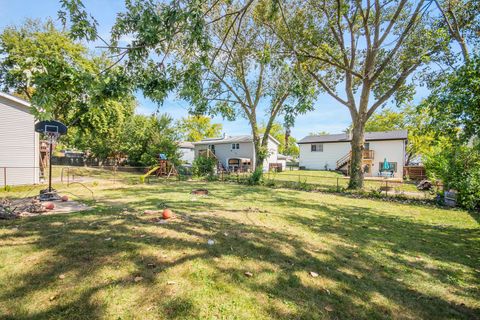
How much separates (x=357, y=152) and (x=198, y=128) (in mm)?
39733

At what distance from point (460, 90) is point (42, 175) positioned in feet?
71.4

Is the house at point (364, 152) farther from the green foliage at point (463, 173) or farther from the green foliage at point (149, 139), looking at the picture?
the green foliage at point (149, 139)

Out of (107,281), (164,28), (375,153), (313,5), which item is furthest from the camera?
(375,153)

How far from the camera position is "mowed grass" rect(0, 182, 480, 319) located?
106 inches

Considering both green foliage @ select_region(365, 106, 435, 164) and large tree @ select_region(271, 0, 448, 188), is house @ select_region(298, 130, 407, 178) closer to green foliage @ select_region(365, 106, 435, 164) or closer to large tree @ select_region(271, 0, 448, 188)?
green foliage @ select_region(365, 106, 435, 164)

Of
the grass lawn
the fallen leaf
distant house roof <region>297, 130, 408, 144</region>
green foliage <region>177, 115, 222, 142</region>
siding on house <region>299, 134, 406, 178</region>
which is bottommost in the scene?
the fallen leaf

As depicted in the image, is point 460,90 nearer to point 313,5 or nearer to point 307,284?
point 307,284

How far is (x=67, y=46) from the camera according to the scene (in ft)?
61.5

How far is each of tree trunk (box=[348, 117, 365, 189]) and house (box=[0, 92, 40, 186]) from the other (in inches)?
737

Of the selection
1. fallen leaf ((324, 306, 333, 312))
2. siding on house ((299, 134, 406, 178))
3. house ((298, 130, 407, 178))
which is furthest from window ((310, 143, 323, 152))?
fallen leaf ((324, 306, 333, 312))

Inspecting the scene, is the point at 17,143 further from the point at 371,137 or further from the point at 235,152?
the point at 371,137

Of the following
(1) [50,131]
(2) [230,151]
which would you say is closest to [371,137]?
(2) [230,151]

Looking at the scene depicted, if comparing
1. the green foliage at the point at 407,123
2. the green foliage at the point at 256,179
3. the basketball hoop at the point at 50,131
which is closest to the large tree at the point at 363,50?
the green foliage at the point at 256,179

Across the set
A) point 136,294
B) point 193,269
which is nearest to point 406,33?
point 193,269
